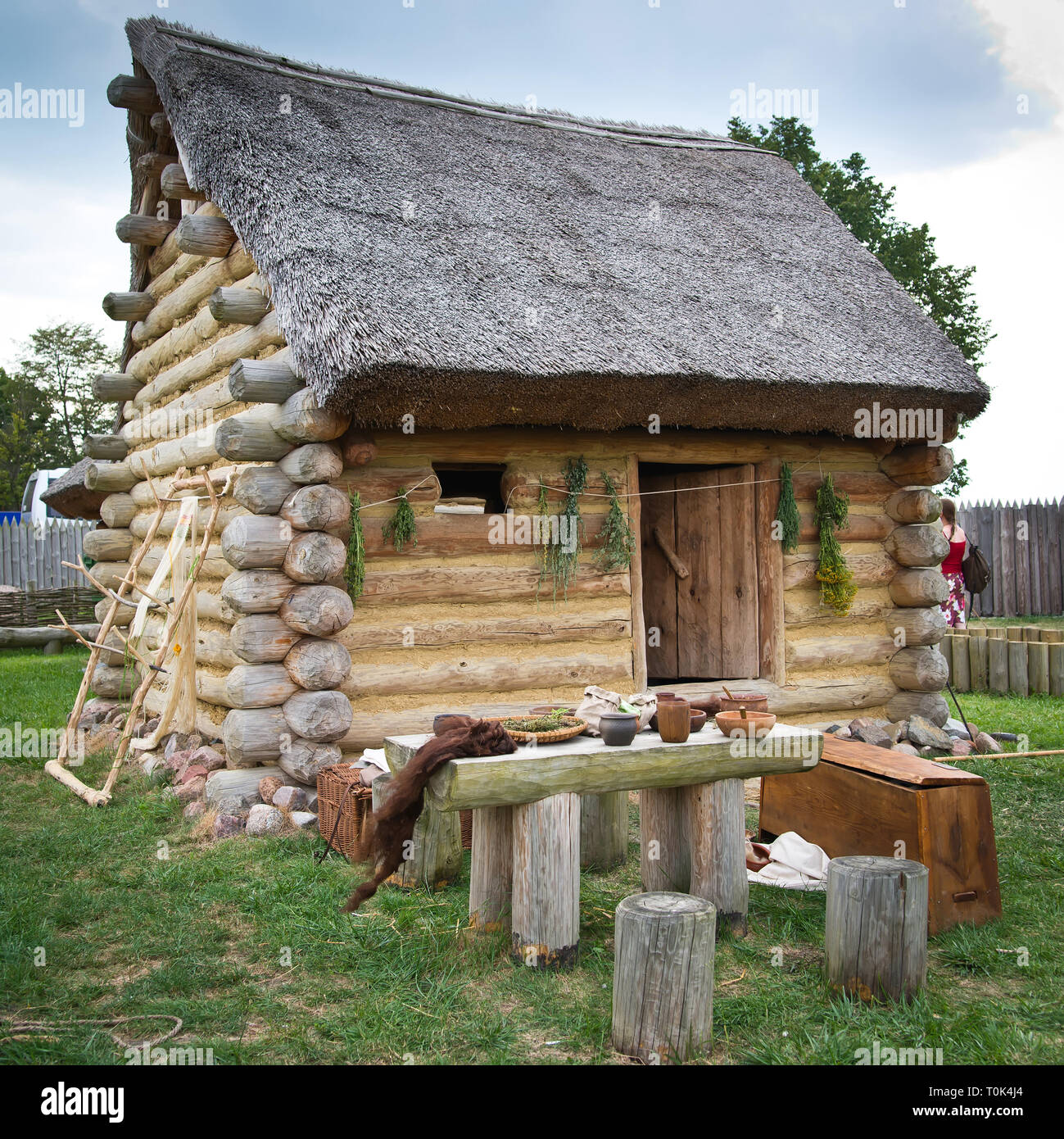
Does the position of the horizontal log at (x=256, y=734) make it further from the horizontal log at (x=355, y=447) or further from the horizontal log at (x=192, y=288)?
the horizontal log at (x=192, y=288)

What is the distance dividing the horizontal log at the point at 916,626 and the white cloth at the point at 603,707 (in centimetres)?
410

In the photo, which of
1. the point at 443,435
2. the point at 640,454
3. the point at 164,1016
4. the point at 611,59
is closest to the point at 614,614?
the point at 640,454

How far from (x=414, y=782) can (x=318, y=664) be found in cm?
236

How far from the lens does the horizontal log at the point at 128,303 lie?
29.9ft

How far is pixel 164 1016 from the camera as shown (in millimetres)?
3326

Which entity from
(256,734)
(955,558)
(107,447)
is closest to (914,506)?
(955,558)

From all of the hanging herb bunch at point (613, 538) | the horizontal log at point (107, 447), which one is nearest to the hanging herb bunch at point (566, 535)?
the hanging herb bunch at point (613, 538)

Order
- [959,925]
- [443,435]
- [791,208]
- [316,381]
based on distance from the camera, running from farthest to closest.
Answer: [791,208], [443,435], [316,381], [959,925]

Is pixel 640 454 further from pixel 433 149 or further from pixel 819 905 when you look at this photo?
pixel 819 905

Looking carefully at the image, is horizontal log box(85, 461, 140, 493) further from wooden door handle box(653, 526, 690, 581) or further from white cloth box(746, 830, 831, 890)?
white cloth box(746, 830, 831, 890)

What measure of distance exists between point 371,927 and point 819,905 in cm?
187

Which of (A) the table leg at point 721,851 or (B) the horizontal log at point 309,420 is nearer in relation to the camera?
(A) the table leg at point 721,851

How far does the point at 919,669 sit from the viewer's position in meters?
7.73

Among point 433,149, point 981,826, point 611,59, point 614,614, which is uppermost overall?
point 611,59
